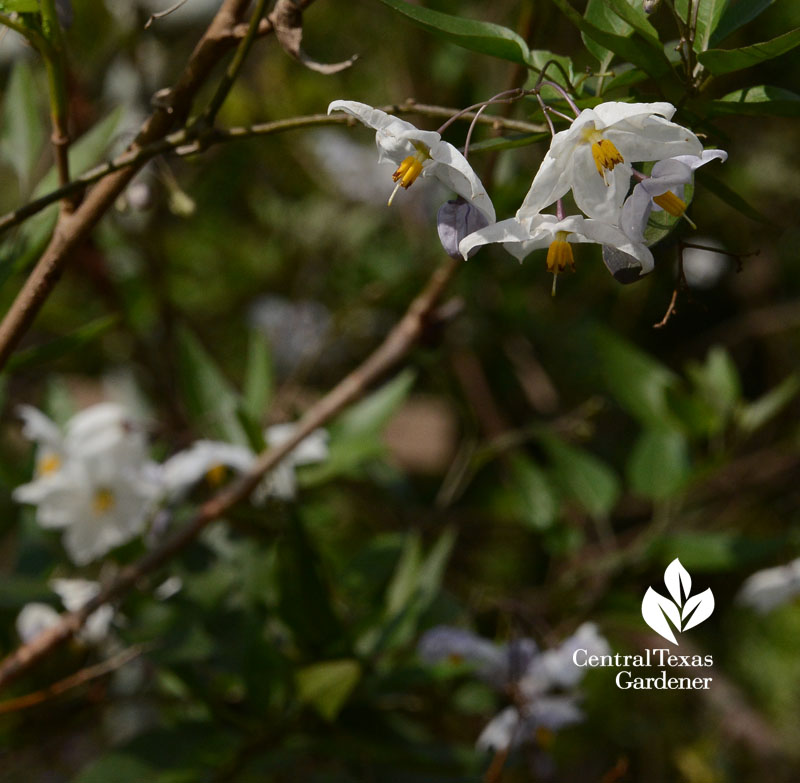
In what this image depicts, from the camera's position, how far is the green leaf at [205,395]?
105 centimetres

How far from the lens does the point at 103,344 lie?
169 centimetres

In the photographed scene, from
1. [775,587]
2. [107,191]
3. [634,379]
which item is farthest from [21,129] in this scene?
[775,587]

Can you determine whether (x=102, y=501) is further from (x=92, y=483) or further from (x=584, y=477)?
(x=584, y=477)

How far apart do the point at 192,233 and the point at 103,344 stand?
0.27m

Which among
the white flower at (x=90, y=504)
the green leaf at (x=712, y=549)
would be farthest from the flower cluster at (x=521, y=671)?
the white flower at (x=90, y=504)

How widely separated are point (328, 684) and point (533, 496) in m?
0.48

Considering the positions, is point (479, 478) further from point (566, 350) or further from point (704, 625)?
point (704, 625)

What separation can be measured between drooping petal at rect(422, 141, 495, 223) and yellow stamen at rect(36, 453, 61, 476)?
61cm

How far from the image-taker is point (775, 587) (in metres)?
1.00

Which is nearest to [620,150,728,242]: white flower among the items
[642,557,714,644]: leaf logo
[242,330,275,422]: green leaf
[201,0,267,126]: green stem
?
[201,0,267,126]: green stem

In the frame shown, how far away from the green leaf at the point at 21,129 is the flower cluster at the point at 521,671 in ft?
1.83

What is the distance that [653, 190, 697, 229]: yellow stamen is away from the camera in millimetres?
423

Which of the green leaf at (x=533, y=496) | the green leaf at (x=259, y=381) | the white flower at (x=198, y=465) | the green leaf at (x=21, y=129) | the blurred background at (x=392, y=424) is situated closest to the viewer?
the green leaf at (x=21, y=129)

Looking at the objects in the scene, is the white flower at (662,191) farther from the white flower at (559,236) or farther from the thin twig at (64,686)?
the thin twig at (64,686)
